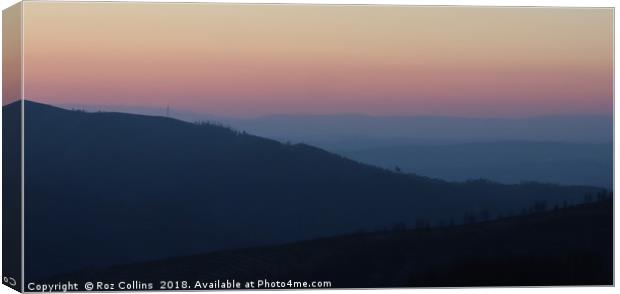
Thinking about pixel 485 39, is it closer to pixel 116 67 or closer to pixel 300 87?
pixel 300 87

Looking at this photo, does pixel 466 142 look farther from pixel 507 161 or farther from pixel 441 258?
pixel 441 258

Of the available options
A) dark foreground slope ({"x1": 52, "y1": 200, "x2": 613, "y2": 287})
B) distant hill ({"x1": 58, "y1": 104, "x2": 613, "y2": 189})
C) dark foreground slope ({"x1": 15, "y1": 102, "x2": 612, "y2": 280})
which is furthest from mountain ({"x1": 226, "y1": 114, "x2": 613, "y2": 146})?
dark foreground slope ({"x1": 52, "y1": 200, "x2": 613, "y2": 287})

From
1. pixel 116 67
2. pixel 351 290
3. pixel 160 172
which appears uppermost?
pixel 116 67

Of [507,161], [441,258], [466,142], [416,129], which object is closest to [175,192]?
[416,129]

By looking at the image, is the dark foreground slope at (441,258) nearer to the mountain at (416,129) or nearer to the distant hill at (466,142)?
the distant hill at (466,142)

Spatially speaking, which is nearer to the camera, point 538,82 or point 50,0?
point 50,0

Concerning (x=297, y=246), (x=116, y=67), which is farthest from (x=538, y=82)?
(x=116, y=67)

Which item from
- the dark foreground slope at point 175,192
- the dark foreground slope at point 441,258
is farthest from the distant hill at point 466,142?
the dark foreground slope at point 441,258
